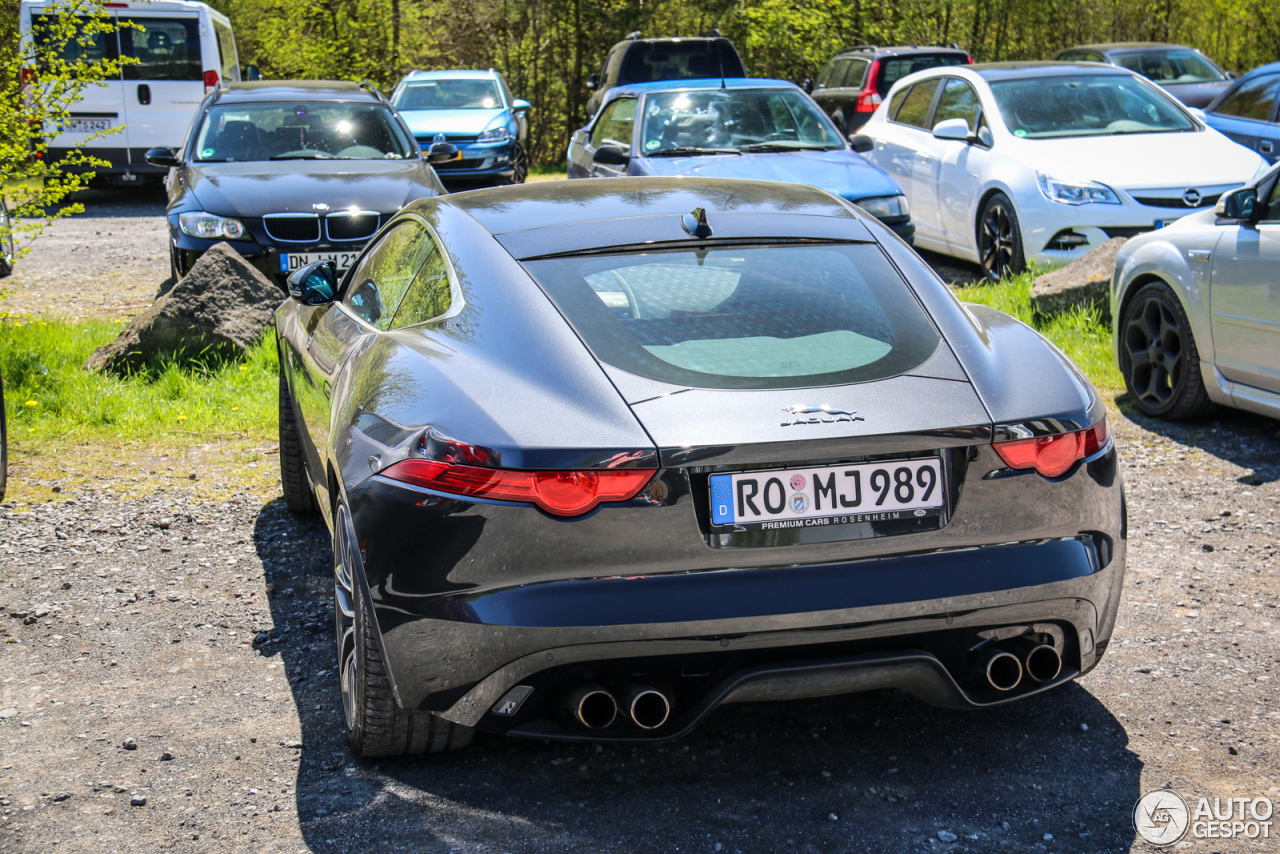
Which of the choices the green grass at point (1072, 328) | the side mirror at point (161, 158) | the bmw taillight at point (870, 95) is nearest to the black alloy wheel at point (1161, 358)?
the green grass at point (1072, 328)

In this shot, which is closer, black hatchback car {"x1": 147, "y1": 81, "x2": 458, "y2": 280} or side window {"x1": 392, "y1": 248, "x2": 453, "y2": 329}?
side window {"x1": 392, "y1": 248, "x2": 453, "y2": 329}

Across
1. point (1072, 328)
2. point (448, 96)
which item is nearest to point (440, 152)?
point (1072, 328)

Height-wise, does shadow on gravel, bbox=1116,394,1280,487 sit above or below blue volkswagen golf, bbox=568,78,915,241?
below

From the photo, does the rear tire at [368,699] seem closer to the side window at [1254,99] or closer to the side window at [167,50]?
the side window at [1254,99]

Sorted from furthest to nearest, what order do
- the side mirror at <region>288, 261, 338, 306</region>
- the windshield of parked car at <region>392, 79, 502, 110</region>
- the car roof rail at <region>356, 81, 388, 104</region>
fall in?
the windshield of parked car at <region>392, 79, 502, 110</region> → the car roof rail at <region>356, 81, 388, 104</region> → the side mirror at <region>288, 261, 338, 306</region>

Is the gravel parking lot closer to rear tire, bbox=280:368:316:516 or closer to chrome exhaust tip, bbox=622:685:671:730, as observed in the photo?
chrome exhaust tip, bbox=622:685:671:730

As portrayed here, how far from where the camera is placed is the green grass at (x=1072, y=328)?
733 centimetres

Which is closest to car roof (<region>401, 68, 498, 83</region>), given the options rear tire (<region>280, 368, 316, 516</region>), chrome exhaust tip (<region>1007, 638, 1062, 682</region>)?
rear tire (<region>280, 368, 316, 516</region>)

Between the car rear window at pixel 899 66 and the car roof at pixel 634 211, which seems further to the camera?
the car rear window at pixel 899 66

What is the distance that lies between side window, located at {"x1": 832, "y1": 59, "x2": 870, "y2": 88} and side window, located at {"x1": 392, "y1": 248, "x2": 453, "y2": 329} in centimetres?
1512

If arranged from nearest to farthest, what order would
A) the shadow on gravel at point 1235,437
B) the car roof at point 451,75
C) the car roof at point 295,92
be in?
the shadow on gravel at point 1235,437 → the car roof at point 295,92 → the car roof at point 451,75

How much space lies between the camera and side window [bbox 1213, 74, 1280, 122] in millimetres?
11289

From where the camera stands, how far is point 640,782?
3137 millimetres

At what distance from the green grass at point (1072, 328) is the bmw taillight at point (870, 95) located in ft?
28.6
